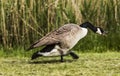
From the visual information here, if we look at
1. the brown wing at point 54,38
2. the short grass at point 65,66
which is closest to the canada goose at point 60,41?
the brown wing at point 54,38

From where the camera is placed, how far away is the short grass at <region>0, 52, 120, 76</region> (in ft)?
14.1

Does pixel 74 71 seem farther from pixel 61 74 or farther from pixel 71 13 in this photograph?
pixel 71 13

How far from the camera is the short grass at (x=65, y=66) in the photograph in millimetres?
4289

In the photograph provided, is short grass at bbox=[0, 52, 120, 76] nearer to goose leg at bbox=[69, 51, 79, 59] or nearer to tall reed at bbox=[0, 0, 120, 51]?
goose leg at bbox=[69, 51, 79, 59]

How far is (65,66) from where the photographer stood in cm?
466

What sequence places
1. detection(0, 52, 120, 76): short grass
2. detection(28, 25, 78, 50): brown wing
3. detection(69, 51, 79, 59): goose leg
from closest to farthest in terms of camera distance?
1. detection(0, 52, 120, 76): short grass
2. detection(28, 25, 78, 50): brown wing
3. detection(69, 51, 79, 59): goose leg

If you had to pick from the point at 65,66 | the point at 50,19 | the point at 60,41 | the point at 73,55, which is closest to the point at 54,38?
the point at 60,41

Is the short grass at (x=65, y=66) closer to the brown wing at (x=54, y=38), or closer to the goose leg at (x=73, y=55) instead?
the goose leg at (x=73, y=55)

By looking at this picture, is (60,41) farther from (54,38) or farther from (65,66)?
(65,66)

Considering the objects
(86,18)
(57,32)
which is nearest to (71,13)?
(86,18)

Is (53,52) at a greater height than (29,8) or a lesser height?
lesser

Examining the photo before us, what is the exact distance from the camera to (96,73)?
4270 mm

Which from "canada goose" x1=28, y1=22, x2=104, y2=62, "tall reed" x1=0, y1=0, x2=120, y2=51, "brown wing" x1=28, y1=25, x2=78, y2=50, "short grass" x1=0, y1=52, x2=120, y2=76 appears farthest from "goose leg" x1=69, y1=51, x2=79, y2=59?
"tall reed" x1=0, y1=0, x2=120, y2=51

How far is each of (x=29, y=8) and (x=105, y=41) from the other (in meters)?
1.25
